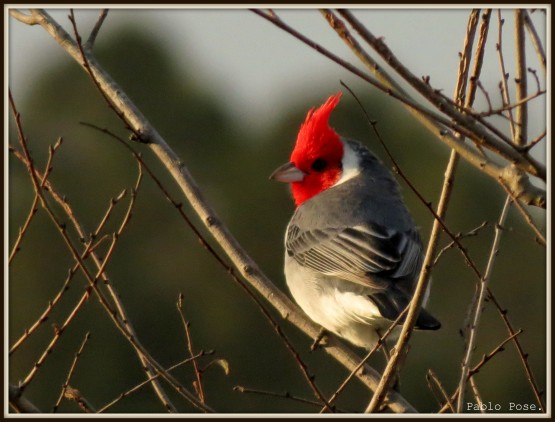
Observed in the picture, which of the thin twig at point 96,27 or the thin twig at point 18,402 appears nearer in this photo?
the thin twig at point 18,402

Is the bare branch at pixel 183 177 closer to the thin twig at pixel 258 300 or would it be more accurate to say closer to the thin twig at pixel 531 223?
the thin twig at pixel 258 300

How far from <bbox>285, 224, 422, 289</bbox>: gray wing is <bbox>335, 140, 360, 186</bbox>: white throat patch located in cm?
58

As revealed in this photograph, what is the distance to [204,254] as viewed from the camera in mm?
22766

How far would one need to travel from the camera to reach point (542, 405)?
3.92m

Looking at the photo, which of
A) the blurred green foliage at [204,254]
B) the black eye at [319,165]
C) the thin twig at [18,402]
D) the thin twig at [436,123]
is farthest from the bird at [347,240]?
the blurred green foliage at [204,254]

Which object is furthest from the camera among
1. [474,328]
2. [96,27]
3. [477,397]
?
[96,27]

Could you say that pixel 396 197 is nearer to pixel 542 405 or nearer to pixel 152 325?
pixel 542 405

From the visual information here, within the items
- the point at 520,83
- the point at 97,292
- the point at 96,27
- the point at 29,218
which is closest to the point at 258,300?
the point at 97,292

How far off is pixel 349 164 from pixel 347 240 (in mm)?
968

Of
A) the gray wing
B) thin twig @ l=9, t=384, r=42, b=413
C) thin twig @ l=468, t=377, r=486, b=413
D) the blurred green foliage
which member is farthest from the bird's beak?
the blurred green foliage

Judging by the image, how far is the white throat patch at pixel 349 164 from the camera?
668cm

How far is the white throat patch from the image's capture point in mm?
6684

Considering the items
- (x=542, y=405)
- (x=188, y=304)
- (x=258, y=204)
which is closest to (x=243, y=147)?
(x=258, y=204)

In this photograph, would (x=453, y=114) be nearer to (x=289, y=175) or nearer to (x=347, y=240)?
(x=347, y=240)
